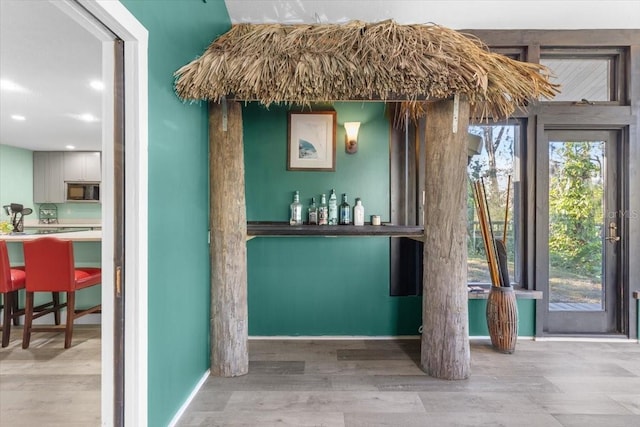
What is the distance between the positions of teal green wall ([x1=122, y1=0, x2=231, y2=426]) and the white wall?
546mm

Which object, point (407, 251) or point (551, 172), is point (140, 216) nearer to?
point (407, 251)

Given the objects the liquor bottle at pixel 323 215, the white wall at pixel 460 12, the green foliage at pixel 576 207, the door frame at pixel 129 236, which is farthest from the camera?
the green foliage at pixel 576 207

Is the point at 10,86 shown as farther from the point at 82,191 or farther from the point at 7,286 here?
the point at 82,191

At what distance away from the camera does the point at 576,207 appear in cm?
293

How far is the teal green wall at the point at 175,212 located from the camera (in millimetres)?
1539

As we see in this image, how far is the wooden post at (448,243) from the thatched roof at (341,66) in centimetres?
26

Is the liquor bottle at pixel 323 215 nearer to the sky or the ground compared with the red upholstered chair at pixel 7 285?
nearer to the sky

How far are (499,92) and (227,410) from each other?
2705 mm

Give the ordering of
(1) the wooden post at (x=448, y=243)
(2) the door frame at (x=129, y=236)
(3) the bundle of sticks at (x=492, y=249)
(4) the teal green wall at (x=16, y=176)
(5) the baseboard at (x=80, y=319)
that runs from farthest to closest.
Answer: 1. (4) the teal green wall at (x=16, y=176)
2. (5) the baseboard at (x=80, y=319)
3. (3) the bundle of sticks at (x=492, y=249)
4. (1) the wooden post at (x=448, y=243)
5. (2) the door frame at (x=129, y=236)

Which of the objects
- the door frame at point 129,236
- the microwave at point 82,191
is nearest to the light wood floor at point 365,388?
the door frame at point 129,236

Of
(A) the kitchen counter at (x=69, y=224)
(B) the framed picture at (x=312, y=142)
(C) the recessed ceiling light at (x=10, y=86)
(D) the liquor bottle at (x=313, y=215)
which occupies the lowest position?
(A) the kitchen counter at (x=69, y=224)

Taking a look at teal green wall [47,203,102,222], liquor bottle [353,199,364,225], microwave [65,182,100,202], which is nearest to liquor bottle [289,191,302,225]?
liquor bottle [353,199,364,225]

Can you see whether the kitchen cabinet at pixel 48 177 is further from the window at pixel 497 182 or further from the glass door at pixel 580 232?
the glass door at pixel 580 232

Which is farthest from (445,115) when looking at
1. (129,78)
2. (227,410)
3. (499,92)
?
(227,410)
